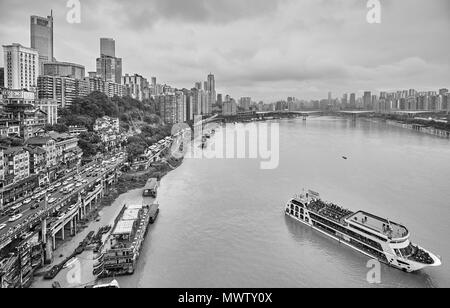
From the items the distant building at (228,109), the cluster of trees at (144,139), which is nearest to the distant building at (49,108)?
the cluster of trees at (144,139)

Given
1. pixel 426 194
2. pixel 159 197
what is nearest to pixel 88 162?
pixel 159 197

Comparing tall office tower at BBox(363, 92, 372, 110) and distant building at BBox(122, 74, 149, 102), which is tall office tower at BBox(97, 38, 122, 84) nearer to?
distant building at BBox(122, 74, 149, 102)

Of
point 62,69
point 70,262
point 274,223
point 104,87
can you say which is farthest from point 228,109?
point 70,262

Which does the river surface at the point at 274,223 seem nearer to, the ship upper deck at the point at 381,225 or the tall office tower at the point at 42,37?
the ship upper deck at the point at 381,225

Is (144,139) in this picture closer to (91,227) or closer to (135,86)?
(91,227)

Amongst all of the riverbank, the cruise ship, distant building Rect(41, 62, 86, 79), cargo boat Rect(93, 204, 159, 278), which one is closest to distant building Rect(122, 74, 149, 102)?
distant building Rect(41, 62, 86, 79)
